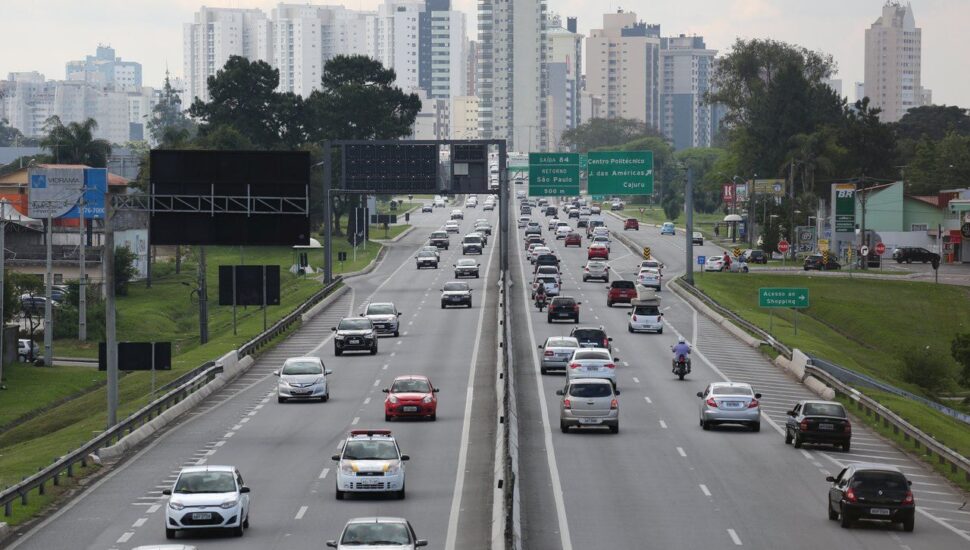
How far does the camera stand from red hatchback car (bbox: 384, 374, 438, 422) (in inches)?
1906

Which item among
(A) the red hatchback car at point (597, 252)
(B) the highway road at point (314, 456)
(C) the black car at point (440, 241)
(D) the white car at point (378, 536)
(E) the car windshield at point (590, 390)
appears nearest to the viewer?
(D) the white car at point (378, 536)

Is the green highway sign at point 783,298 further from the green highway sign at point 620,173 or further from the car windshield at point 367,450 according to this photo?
the car windshield at point 367,450

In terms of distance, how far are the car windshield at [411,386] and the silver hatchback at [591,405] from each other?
5082 mm

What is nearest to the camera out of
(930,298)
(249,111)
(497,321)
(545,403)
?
(545,403)

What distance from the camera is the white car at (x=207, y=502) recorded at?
2995cm

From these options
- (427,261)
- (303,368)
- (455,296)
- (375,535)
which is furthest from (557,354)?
(427,261)

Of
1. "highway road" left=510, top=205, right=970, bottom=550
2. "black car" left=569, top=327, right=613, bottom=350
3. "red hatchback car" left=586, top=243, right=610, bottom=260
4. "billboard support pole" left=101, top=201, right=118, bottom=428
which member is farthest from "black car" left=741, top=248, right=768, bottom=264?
"billboard support pole" left=101, top=201, right=118, bottom=428

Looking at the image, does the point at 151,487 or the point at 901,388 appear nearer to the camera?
the point at 151,487

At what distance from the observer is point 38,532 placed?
32.0 metres

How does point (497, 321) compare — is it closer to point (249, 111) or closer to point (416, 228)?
point (249, 111)

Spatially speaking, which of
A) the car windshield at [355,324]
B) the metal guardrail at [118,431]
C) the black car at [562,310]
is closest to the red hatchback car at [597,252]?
the black car at [562,310]

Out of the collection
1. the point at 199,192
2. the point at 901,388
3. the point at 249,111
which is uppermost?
the point at 249,111

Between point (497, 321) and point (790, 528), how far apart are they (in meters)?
50.1

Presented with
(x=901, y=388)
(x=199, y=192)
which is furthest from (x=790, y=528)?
(x=901, y=388)
